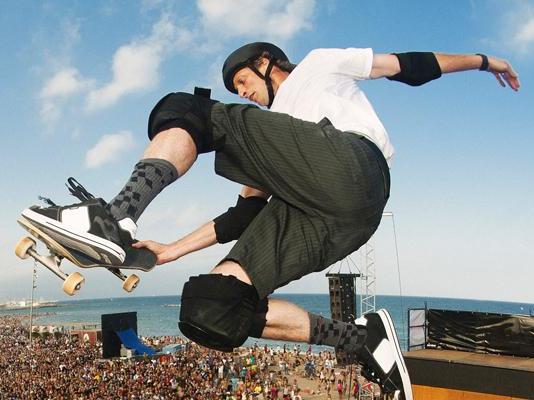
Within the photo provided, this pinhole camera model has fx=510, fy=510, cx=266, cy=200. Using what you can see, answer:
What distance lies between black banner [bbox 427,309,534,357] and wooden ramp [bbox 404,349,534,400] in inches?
12.5

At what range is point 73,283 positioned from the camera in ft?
6.06

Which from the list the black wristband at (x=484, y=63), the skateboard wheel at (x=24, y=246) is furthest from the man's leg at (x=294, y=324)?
the black wristband at (x=484, y=63)

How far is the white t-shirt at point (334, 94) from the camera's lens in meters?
2.33

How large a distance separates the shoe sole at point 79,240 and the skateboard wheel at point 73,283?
88 millimetres

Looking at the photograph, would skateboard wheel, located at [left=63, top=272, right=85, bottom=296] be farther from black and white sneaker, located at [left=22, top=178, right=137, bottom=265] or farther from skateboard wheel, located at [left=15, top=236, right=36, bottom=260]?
skateboard wheel, located at [left=15, top=236, right=36, bottom=260]

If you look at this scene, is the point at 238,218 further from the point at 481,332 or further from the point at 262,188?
the point at 481,332

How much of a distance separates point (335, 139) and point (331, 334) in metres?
1.15

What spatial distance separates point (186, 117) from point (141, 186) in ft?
1.10

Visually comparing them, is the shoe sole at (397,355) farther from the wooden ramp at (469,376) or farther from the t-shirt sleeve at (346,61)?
the wooden ramp at (469,376)

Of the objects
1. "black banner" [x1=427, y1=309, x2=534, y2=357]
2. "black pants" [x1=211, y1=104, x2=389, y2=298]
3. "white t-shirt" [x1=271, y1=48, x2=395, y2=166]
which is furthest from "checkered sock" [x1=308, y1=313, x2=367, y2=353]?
"black banner" [x1=427, y1=309, x2=534, y2=357]

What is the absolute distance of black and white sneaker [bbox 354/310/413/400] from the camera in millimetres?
3038

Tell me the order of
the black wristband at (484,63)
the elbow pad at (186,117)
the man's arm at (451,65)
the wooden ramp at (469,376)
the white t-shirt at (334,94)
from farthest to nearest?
the wooden ramp at (469,376), the black wristband at (484,63), the man's arm at (451,65), the white t-shirt at (334,94), the elbow pad at (186,117)

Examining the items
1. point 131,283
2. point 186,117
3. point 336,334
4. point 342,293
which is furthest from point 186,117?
point 342,293

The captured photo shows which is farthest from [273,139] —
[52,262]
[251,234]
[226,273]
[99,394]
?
[99,394]
